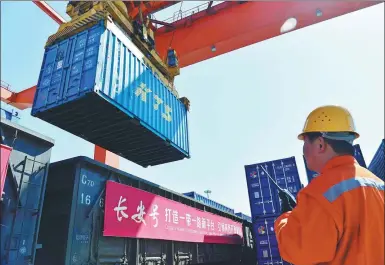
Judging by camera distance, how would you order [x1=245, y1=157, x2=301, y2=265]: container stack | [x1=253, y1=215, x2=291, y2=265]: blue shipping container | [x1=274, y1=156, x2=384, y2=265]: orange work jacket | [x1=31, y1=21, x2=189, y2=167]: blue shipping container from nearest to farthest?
[x1=274, y1=156, x2=384, y2=265]: orange work jacket < [x1=31, y1=21, x2=189, y2=167]: blue shipping container < [x1=253, y1=215, x2=291, y2=265]: blue shipping container < [x1=245, y1=157, x2=301, y2=265]: container stack

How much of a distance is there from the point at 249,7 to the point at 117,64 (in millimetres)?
5230

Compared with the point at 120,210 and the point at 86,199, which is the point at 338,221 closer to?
the point at 86,199

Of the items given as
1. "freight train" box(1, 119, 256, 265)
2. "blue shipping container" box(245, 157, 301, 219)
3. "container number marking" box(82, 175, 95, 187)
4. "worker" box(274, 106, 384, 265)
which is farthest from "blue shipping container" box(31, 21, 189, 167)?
"blue shipping container" box(245, 157, 301, 219)

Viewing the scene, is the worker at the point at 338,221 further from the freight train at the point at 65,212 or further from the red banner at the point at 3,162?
the freight train at the point at 65,212

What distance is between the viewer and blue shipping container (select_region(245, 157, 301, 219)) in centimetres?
1098

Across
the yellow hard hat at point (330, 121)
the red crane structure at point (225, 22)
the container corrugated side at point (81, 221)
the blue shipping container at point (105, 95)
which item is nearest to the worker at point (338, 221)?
the yellow hard hat at point (330, 121)

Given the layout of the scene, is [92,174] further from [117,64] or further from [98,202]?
[117,64]

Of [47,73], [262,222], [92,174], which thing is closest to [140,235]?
[92,174]

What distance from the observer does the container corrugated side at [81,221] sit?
13.5 ft

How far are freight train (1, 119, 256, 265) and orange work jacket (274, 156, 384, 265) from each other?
3.32m

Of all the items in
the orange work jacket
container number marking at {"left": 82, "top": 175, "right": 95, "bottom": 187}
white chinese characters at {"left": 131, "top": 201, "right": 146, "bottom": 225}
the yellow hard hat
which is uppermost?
container number marking at {"left": 82, "top": 175, "right": 95, "bottom": 187}

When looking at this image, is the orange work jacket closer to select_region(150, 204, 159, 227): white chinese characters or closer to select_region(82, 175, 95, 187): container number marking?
select_region(82, 175, 95, 187): container number marking

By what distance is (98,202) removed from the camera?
15.3ft

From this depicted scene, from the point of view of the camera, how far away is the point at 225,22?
370 inches
